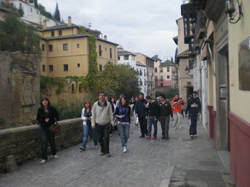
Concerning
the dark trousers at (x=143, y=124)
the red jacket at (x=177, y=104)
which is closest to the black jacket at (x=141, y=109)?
the dark trousers at (x=143, y=124)

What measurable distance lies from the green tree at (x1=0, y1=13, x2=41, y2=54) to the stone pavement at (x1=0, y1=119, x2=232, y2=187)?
30.0 meters

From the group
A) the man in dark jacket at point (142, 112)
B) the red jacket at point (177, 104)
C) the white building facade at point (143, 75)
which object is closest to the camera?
the man in dark jacket at point (142, 112)

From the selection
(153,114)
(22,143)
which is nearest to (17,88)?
(153,114)

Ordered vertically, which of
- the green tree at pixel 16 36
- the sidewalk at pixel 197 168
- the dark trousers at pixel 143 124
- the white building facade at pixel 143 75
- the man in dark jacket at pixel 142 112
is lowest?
the sidewalk at pixel 197 168

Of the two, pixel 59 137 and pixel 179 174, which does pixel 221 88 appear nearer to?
pixel 179 174

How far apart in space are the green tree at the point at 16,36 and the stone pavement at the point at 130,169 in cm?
3003

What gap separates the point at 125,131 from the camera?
9047mm

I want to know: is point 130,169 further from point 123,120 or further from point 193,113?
point 193,113

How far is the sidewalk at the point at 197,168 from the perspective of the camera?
546 cm

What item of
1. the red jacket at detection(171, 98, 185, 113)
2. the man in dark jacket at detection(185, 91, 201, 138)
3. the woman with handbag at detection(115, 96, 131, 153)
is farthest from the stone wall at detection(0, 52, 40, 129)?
the man in dark jacket at detection(185, 91, 201, 138)

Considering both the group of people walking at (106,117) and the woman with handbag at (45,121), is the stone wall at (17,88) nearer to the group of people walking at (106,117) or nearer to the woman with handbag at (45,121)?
the group of people walking at (106,117)

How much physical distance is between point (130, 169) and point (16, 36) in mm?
33942

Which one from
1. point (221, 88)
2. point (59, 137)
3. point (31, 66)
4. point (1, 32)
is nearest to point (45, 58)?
point (1, 32)

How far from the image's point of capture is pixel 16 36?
35.3 metres
